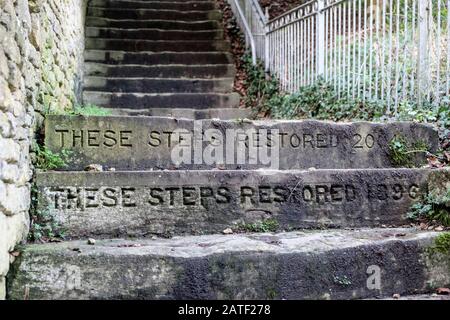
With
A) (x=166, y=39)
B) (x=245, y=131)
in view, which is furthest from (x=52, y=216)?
(x=166, y=39)

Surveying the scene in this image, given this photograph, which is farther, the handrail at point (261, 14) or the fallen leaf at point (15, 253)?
the handrail at point (261, 14)

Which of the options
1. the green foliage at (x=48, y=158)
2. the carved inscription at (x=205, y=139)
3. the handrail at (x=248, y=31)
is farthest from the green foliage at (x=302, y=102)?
the green foliage at (x=48, y=158)

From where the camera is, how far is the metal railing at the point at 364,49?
466 centimetres

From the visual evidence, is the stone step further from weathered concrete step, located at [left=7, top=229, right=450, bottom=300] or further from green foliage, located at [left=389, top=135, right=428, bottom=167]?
green foliage, located at [left=389, top=135, right=428, bottom=167]

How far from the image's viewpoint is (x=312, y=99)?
6188mm

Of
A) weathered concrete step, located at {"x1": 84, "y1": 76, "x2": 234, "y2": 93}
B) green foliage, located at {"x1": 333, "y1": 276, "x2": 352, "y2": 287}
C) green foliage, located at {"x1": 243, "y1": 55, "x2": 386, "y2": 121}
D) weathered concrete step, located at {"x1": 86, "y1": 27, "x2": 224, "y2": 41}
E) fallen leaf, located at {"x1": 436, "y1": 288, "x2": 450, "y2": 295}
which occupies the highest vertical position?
weathered concrete step, located at {"x1": 86, "y1": 27, "x2": 224, "y2": 41}

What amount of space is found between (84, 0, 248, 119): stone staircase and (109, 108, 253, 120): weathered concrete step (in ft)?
0.04

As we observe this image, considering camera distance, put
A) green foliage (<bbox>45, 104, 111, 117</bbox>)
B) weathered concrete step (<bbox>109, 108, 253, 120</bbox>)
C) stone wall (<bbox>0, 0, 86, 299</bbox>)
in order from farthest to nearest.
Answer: weathered concrete step (<bbox>109, 108, 253, 120</bbox>) → green foliage (<bbox>45, 104, 111, 117</bbox>) → stone wall (<bbox>0, 0, 86, 299</bbox>)

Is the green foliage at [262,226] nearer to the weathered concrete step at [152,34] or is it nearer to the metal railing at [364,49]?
the metal railing at [364,49]

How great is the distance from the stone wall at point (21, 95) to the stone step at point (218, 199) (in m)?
0.29

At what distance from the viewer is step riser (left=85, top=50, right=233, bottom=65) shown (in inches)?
285

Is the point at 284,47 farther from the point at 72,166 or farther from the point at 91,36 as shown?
the point at 72,166

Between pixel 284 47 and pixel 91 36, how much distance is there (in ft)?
10.2

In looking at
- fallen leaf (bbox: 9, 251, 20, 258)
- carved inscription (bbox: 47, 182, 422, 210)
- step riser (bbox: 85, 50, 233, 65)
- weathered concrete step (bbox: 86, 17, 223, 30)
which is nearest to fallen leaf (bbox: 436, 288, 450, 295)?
carved inscription (bbox: 47, 182, 422, 210)
